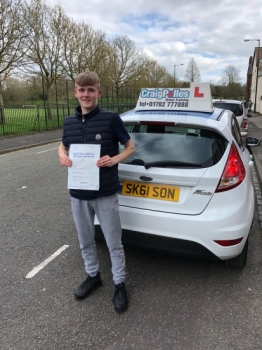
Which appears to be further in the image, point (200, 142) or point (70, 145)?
point (200, 142)

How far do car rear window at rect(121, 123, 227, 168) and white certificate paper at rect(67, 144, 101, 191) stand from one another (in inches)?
23.7

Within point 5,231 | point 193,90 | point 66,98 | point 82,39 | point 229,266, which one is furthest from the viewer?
point 82,39

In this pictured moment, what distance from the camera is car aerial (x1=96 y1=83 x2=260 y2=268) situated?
260 cm

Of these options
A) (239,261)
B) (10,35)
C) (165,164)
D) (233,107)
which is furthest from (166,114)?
(10,35)

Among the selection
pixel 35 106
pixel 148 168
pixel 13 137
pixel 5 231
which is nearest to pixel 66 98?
pixel 35 106

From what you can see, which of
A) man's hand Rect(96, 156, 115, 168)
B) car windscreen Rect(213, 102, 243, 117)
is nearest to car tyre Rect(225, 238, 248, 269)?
man's hand Rect(96, 156, 115, 168)

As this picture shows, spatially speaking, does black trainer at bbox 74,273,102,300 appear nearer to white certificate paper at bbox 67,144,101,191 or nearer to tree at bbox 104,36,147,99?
white certificate paper at bbox 67,144,101,191

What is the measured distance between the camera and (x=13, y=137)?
49.8 ft

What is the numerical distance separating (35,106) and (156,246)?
16.5m

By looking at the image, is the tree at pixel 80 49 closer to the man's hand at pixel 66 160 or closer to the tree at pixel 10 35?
the tree at pixel 10 35

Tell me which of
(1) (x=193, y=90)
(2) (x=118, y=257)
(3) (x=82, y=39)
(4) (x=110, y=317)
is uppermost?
(3) (x=82, y=39)

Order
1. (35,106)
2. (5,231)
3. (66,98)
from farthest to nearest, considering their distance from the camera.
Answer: (66,98)
(35,106)
(5,231)

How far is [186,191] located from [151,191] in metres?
0.32

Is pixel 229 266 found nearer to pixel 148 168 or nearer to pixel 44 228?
pixel 148 168
